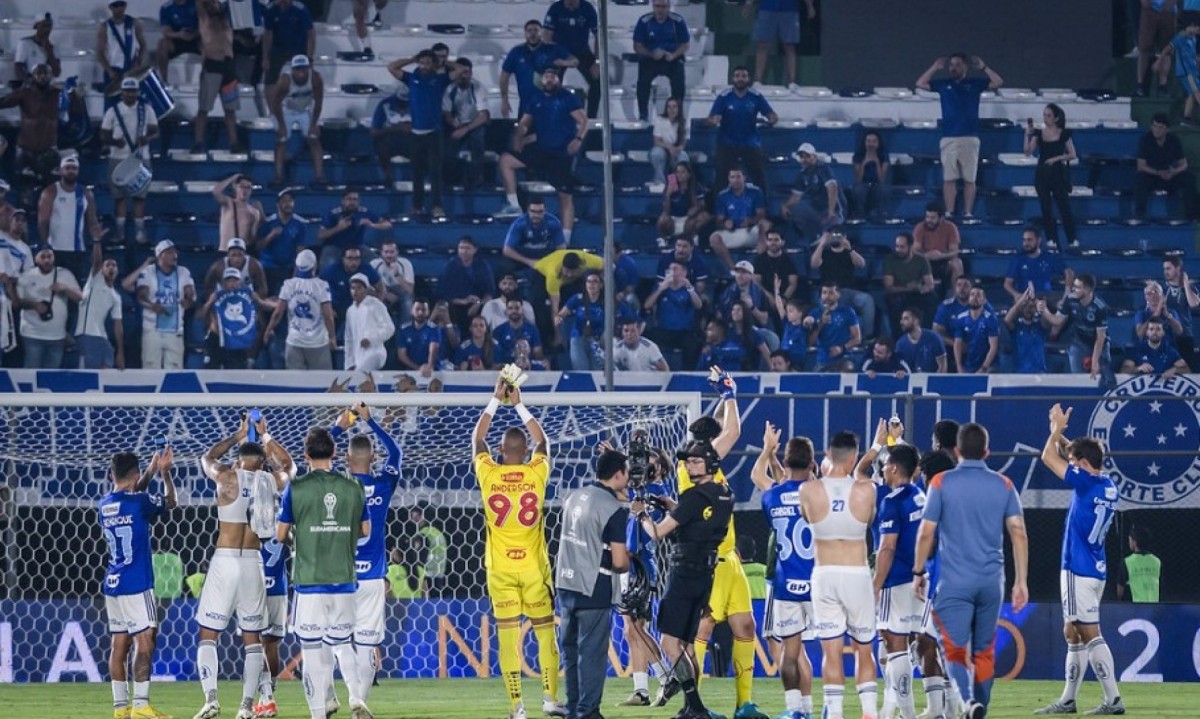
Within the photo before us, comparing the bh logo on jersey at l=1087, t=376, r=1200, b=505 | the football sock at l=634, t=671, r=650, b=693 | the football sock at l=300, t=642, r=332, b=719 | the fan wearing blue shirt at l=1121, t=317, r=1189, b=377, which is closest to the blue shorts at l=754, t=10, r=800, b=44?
the fan wearing blue shirt at l=1121, t=317, r=1189, b=377

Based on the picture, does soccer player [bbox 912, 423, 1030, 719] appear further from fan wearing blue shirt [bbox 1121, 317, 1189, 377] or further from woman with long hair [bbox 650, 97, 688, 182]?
woman with long hair [bbox 650, 97, 688, 182]

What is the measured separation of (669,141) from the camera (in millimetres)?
26234

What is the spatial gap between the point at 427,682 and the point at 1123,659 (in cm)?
689

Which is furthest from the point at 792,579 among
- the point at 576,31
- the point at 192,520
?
the point at 576,31

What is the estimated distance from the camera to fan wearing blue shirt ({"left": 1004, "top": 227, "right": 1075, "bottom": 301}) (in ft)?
80.5

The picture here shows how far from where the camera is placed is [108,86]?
2580cm

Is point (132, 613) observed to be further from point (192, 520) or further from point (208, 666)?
point (192, 520)

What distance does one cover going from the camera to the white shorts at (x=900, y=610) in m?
12.8

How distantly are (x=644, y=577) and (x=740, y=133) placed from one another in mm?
13603

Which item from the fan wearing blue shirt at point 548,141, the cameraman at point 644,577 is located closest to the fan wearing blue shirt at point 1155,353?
the fan wearing blue shirt at point 548,141

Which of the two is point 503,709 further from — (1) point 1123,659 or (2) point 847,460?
(1) point 1123,659

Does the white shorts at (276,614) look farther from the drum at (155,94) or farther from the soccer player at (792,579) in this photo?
the drum at (155,94)

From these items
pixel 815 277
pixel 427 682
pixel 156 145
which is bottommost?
pixel 427 682

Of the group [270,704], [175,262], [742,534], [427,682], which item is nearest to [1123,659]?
[742,534]
